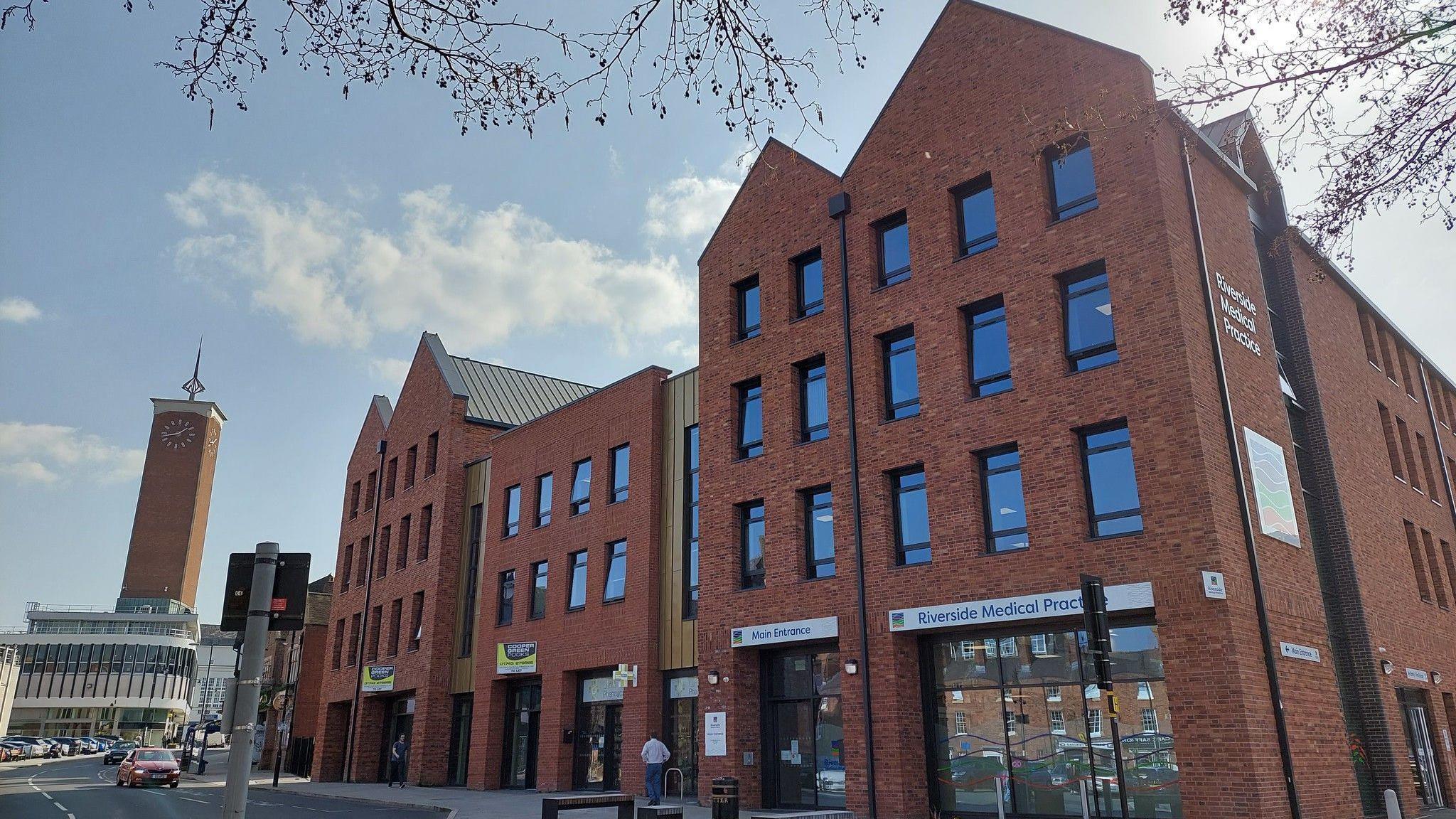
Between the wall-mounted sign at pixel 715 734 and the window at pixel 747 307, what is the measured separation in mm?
8410

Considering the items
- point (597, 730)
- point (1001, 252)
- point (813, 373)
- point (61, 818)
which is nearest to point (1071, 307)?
point (1001, 252)

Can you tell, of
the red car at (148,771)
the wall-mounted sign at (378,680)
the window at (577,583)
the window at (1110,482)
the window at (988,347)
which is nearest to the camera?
the window at (1110,482)

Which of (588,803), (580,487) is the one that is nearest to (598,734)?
(580,487)

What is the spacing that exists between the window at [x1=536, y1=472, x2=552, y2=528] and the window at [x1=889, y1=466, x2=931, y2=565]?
13517 millimetres

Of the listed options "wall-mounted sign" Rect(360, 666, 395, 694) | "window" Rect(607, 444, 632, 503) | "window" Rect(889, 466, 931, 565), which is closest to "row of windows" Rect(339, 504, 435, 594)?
"wall-mounted sign" Rect(360, 666, 395, 694)

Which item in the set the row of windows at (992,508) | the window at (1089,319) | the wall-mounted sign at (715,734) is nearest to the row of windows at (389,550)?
the wall-mounted sign at (715,734)

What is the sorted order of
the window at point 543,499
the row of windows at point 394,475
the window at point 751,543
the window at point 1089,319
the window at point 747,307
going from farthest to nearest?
the row of windows at point 394,475
the window at point 543,499
the window at point 747,307
the window at point 751,543
the window at point 1089,319

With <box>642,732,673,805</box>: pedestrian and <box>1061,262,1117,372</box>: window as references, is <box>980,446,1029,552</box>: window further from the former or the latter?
<box>642,732,673,805</box>: pedestrian

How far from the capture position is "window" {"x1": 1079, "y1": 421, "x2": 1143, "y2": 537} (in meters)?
16.0

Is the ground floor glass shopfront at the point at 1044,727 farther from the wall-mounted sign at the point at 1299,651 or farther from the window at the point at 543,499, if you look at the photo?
the window at the point at 543,499

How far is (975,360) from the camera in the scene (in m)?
19.0

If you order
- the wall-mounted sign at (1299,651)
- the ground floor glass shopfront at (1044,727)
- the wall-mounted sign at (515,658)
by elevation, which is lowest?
the ground floor glass shopfront at (1044,727)

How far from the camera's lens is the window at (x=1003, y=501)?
17.3 metres

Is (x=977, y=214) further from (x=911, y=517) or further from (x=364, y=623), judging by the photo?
(x=364, y=623)
